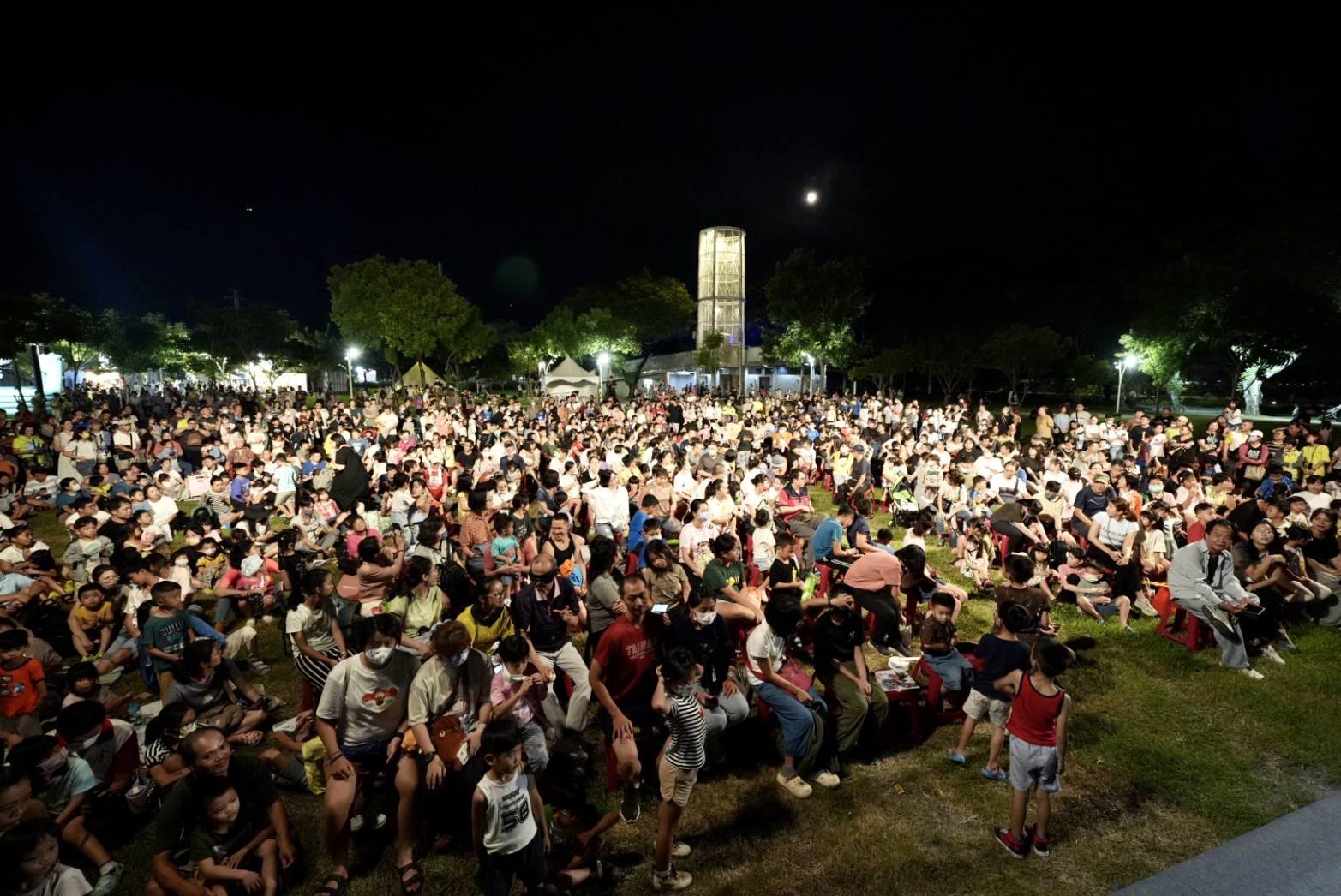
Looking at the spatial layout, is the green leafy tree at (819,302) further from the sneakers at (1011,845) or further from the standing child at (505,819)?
the standing child at (505,819)

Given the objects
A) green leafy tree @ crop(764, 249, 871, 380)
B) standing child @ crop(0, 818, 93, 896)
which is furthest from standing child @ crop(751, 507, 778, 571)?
green leafy tree @ crop(764, 249, 871, 380)

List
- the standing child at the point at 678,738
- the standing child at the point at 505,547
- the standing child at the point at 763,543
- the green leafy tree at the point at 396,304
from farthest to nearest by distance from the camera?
the green leafy tree at the point at 396,304, the standing child at the point at 763,543, the standing child at the point at 505,547, the standing child at the point at 678,738

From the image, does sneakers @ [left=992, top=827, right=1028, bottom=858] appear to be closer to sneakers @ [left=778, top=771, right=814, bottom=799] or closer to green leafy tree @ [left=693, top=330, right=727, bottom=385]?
sneakers @ [left=778, top=771, right=814, bottom=799]

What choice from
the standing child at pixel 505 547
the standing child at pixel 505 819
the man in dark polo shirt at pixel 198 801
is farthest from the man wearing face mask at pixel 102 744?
the standing child at pixel 505 547

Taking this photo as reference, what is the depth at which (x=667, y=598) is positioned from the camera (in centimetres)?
536

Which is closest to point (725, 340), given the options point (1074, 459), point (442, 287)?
point (442, 287)

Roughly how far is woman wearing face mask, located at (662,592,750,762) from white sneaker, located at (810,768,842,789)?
2.20 ft

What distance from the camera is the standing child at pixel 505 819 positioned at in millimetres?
2832

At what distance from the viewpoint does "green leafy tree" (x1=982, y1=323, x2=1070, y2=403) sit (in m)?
30.5

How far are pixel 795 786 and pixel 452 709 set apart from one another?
7.93ft

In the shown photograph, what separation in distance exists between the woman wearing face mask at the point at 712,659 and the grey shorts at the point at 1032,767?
1.70 metres

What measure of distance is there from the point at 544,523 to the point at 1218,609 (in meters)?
7.44

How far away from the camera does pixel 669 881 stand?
11.8ft

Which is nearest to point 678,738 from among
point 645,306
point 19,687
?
point 19,687
